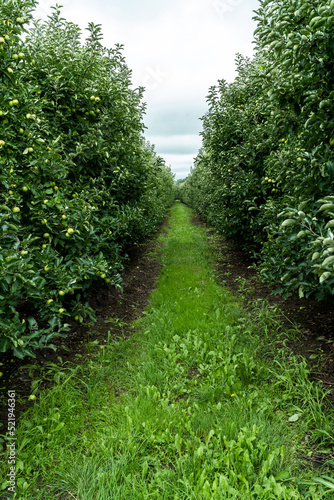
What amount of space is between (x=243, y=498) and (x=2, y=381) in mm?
2531

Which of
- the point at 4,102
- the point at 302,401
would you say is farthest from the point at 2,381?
the point at 302,401

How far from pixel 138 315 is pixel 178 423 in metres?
2.62

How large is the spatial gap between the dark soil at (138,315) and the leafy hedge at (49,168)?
15.0 inches

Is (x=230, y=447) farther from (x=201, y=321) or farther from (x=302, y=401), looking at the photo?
(x=201, y=321)

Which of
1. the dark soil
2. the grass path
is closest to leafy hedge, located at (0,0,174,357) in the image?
the dark soil

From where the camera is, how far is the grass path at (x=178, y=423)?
1908 millimetres

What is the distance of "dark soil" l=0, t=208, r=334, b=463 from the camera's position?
298cm

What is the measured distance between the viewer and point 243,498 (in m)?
1.74

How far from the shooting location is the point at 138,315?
4.96 m

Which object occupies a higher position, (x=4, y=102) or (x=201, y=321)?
(x=4, y=102)

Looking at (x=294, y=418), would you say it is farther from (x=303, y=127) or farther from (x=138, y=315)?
(x=138, y=315)

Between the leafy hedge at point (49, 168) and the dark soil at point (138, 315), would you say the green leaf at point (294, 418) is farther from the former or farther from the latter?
the leafy hedge at point (49, 168)

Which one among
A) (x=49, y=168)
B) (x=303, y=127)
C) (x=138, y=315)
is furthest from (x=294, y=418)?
(x=49, y=168)

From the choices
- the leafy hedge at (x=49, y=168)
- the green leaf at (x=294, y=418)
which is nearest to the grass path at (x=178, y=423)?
the green leaf at (x=294, y=418)
